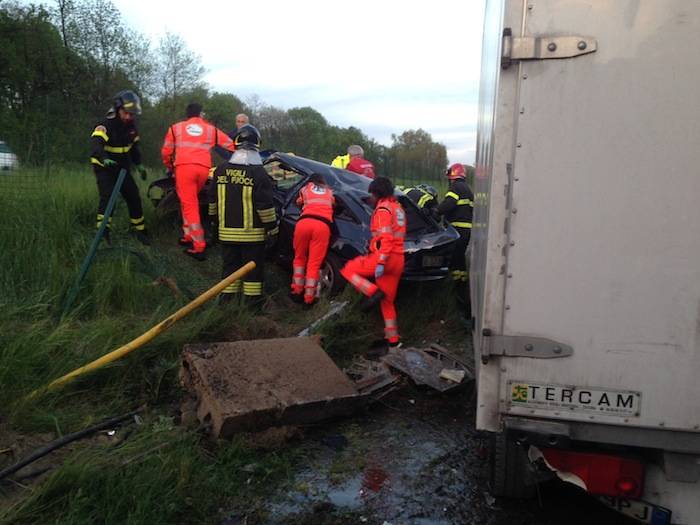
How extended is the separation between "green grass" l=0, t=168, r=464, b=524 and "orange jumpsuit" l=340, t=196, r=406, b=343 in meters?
0.29

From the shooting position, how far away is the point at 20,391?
3.85 metres

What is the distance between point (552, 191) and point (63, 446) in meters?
3.13

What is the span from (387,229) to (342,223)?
115cm

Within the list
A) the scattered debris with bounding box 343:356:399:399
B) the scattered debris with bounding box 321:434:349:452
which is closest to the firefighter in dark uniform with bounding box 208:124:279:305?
the scattered debris with bounding box 343:356:399:399

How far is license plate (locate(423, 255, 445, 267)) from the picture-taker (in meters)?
6.98

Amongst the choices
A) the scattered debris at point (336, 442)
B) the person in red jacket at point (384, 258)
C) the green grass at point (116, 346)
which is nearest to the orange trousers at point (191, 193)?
the green grass at point (116, 346)

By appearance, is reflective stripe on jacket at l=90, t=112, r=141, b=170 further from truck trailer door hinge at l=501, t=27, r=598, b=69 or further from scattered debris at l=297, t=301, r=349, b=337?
truck trailer door hinge at l=501, t=27, r=598, b=69

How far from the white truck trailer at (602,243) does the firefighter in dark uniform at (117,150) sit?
5.81 m

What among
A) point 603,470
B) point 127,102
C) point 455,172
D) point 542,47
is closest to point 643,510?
point 603,470

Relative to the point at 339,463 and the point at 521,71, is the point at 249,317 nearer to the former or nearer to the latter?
the point at 339,463

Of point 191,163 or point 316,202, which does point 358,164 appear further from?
point 316,202

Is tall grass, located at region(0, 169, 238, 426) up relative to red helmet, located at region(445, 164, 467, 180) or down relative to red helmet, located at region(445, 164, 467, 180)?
down

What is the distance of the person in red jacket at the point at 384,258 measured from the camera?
6059 mm

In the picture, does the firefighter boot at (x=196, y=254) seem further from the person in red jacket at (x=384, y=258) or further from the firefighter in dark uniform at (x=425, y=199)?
the firefighter in dark uniform at (x=425, y=199)
